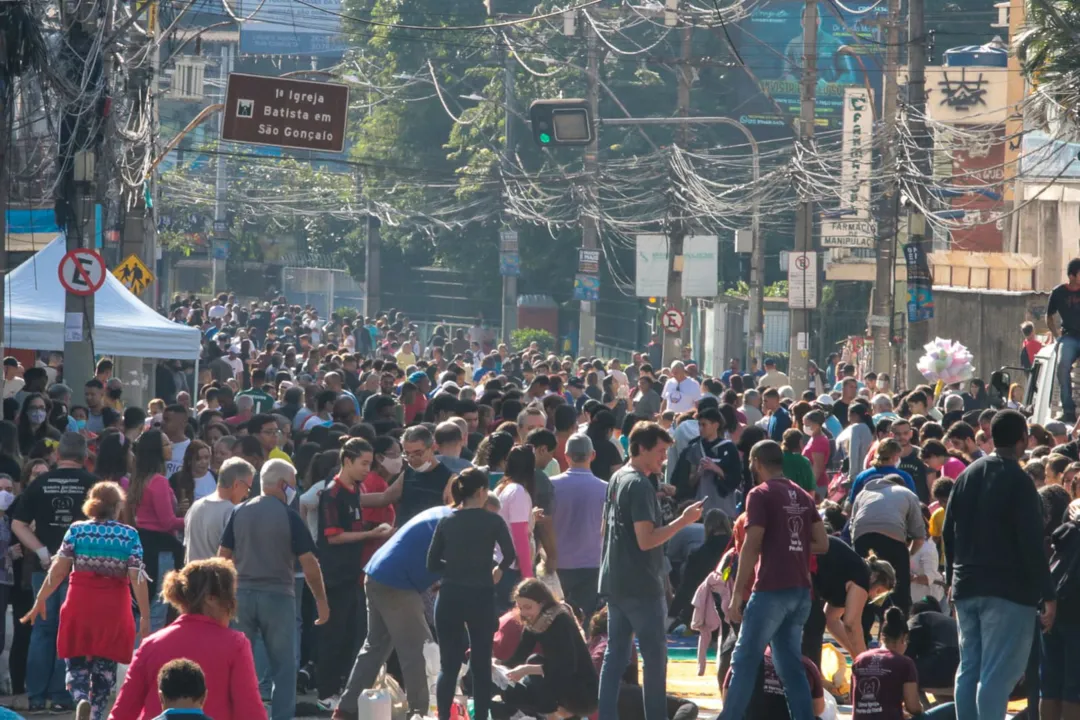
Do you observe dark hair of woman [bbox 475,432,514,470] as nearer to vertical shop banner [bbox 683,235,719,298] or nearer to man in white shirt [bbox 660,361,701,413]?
man in white shirt [bbox 660,361,701,413]

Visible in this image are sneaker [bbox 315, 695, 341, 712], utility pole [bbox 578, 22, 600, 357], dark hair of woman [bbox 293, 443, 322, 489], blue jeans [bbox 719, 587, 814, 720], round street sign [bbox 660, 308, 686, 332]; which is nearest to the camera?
blue jeans [bbox 719, 587, 814, 720]

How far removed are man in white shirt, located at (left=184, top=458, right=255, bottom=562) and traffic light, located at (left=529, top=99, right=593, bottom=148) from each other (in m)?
14.4

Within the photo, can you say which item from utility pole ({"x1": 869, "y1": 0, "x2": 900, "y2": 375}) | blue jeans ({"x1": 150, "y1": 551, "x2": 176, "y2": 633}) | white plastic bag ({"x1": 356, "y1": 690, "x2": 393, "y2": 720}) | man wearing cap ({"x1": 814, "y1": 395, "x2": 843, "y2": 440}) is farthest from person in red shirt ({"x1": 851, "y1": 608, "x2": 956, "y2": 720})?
utility pole ({"x1": 869, "y1": 0, "x2": 900, "y2": 375})

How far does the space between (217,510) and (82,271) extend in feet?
28.6

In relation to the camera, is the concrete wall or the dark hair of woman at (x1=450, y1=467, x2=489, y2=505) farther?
the concrete wall

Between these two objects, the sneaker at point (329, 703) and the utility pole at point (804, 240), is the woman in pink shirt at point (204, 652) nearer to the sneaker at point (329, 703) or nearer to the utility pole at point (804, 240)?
the sneaker at point (329, 703)

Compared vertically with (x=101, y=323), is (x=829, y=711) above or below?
below

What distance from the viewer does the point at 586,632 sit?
39.9ft

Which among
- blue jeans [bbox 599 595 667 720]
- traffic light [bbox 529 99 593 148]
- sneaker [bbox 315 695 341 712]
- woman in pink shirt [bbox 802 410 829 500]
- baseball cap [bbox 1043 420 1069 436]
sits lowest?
sneaker [bbox 315 695 341 712]

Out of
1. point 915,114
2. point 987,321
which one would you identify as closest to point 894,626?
point 915,114

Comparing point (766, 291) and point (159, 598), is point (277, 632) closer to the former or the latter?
point (159, 598)

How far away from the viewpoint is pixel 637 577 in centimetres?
955

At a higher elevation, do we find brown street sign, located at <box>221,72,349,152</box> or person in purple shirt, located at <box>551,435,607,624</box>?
brown street sign, located at <box>221,72,349,152</box>

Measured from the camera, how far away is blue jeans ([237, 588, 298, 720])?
31.8 feet
